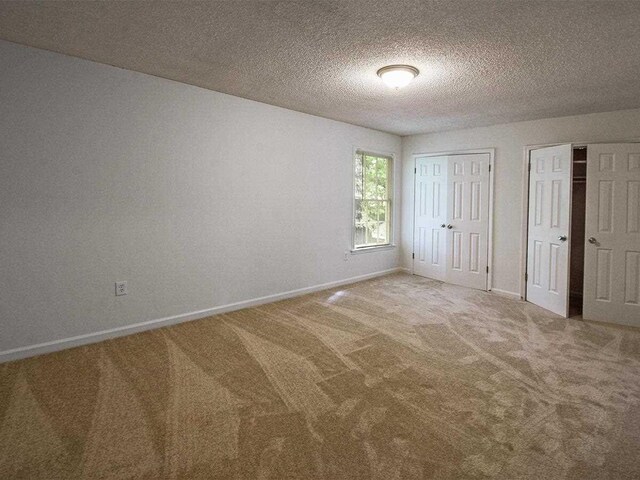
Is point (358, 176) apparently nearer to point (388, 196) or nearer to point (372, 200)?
point (372, 200)

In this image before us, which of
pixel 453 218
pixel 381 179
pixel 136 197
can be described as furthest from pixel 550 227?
pixel 136 197

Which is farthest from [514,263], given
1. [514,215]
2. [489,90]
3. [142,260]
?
[142,260]

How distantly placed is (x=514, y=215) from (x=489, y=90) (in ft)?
6.92

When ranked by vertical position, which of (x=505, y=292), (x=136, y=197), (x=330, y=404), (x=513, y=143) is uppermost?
A: (x=513, y=143)

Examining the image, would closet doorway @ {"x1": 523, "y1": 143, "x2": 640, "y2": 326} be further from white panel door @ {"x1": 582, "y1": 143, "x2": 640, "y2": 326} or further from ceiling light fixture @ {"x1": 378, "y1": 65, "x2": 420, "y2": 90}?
ceiling light fixture @ {"x1": 378, "y1": 65, "x2": 420, "y2": 90}

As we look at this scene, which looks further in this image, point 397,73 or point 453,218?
point 453,218

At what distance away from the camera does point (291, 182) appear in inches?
187

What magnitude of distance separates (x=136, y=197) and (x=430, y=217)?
449cm

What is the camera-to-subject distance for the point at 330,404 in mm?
2311

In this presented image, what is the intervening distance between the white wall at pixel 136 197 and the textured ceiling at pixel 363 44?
297mm

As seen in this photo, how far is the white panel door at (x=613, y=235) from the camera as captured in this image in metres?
3.96

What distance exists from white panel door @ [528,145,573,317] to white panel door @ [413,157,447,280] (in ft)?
4.31

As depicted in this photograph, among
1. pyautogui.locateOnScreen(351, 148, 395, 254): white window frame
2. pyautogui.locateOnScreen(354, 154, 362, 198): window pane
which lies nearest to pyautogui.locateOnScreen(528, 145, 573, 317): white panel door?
pyautogui.locateOnScreen(351, 148, 395, 254): white window frame

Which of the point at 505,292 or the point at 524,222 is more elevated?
the point at 524,222
